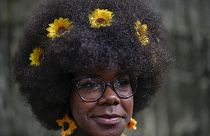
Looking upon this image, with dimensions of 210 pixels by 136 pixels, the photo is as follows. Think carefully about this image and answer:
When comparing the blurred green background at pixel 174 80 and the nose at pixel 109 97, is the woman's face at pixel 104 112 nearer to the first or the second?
the nose at pixel 109 97

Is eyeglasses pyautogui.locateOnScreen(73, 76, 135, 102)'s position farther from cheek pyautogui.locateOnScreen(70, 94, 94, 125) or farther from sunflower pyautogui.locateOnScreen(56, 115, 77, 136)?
sunflower pyautogui.locateOnScreen(56, 115, 77, 136)

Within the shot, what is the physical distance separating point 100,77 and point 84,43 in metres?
0.25

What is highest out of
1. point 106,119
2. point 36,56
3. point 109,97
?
point 36,56

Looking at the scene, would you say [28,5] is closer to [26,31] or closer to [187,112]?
[187,112]

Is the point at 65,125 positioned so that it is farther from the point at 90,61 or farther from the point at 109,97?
the point at 90,61

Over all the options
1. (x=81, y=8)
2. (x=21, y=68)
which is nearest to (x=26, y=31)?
(x=21, y=68)

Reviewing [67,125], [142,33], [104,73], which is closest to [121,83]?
[104,73]

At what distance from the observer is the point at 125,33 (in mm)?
3996

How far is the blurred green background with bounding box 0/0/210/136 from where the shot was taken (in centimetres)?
716

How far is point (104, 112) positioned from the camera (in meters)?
3.96

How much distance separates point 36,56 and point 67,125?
52 cm

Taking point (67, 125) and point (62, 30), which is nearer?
point (62, 30)

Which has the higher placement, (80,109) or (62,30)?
(62,30)

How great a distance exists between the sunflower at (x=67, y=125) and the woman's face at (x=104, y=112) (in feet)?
0.36
